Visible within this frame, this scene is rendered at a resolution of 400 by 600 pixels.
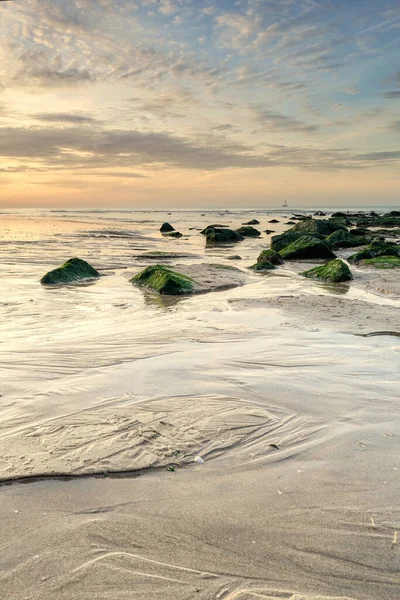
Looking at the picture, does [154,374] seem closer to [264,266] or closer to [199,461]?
[199,461]

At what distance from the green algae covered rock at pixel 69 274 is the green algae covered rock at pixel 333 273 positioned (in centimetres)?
622

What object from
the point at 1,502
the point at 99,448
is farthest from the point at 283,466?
the point at 1,502

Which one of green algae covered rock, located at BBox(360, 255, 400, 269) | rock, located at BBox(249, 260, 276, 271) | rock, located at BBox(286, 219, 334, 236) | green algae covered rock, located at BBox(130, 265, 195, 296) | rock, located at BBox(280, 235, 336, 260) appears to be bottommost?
green algae covered rock, located at BBox(130, 265, 195, 296)

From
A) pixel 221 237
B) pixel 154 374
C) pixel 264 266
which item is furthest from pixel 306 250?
pixel 154 374

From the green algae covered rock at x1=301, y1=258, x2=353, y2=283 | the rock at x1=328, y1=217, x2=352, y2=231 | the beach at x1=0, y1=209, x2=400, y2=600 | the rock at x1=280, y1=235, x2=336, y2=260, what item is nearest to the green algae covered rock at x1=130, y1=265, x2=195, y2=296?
the beach at x1=0, y1=209, x2=400, y2=600

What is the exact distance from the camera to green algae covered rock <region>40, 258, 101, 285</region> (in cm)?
1165

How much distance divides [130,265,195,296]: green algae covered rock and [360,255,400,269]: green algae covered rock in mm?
7151

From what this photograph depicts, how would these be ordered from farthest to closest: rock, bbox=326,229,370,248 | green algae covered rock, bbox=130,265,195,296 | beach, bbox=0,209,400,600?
1. rock, bbox=326,229,370,248
2. green algae covered rock, bbox=130,265,195,296
3. beach, bbox=0,209,400,600

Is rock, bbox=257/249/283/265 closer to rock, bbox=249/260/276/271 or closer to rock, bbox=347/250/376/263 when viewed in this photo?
rock, bbox=249/260/276/271

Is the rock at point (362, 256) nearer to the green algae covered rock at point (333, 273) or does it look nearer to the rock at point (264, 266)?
the rock at point (264, 266)

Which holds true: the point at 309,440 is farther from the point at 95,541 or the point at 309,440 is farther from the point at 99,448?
the point at 95,541

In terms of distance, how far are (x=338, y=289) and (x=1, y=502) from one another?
10.0 meters

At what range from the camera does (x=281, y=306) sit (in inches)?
360

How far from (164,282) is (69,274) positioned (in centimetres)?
285
